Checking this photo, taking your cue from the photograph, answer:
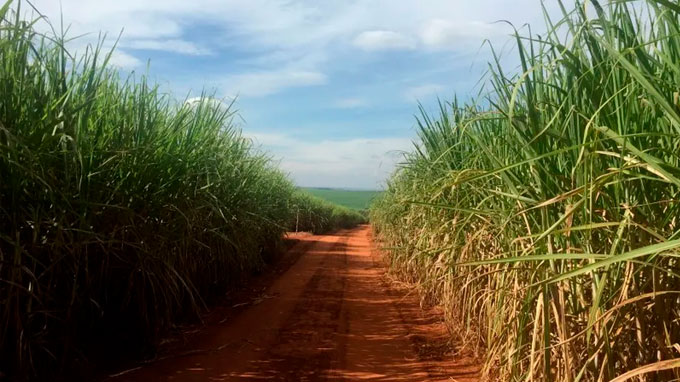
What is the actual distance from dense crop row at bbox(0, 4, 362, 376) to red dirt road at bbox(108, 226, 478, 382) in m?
0.47

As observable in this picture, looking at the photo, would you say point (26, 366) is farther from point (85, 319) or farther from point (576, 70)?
point (576, 70)

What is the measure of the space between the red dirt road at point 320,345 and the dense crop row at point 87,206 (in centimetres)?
47

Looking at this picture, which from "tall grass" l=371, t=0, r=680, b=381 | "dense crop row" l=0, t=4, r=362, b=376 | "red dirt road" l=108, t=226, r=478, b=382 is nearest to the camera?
"tall grass" l=371, t=0, r=680, b=381

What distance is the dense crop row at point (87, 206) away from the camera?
301cm

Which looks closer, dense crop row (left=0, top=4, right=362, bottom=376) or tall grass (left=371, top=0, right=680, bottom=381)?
tall grass (left=371, top=0, right=680, bottom=381)

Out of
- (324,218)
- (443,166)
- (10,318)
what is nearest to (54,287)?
(10,318)

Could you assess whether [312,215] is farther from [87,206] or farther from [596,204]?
[596,204]

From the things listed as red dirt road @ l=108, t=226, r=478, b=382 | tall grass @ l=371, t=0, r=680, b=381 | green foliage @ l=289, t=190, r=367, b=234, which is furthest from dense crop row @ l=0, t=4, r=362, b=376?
green foliage @ l=289, t=190, r=367, b=234

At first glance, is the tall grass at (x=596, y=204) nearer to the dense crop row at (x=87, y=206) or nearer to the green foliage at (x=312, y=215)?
the dense crop row at (x=87, y=206)

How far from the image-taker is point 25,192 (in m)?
3.07

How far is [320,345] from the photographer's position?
491 centimetres

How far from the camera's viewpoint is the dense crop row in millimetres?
3014

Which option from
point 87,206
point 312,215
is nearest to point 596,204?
point 87,206

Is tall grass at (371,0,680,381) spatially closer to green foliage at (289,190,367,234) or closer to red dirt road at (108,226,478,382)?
red dirt road at (108,226,478,382)
